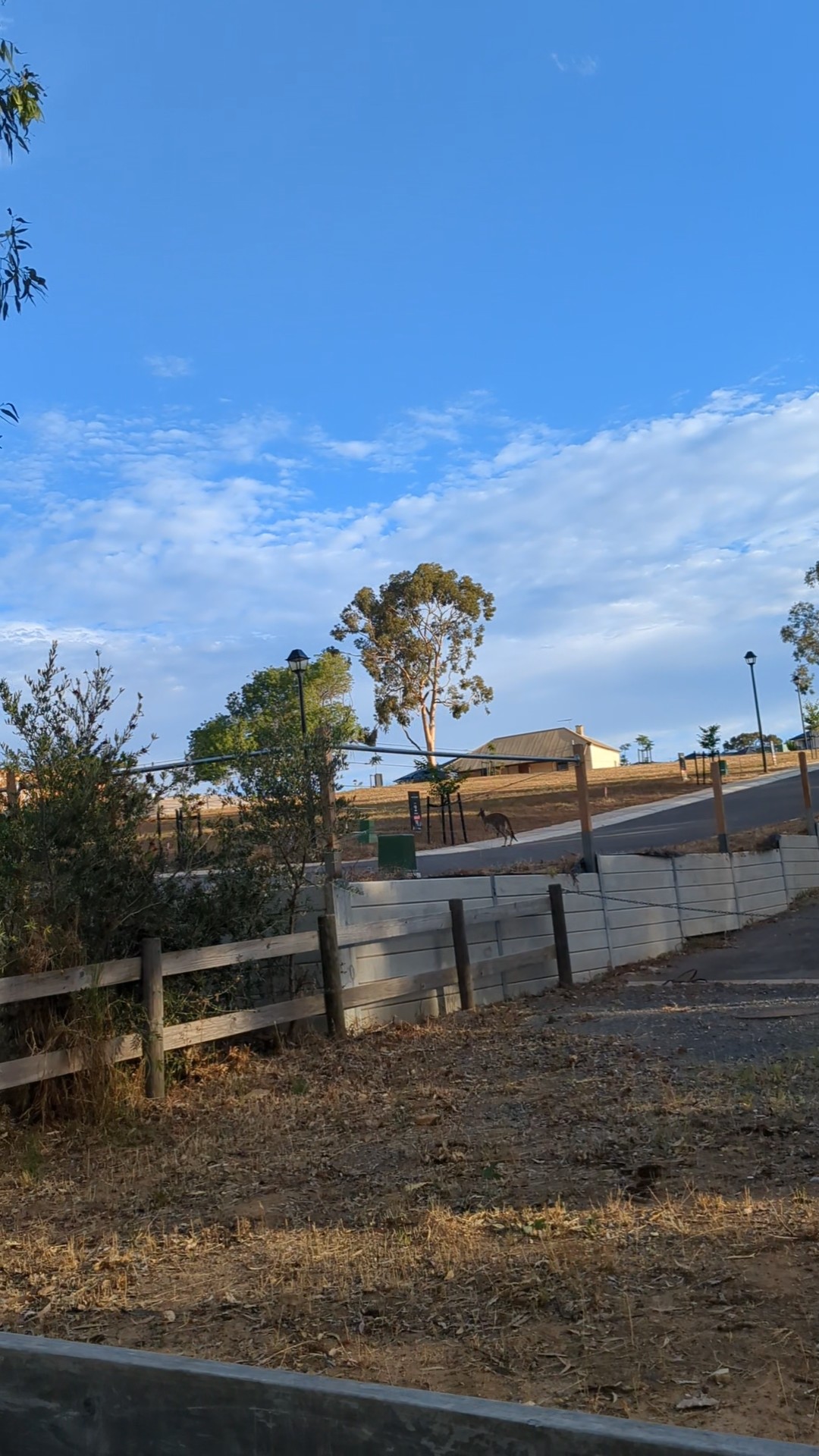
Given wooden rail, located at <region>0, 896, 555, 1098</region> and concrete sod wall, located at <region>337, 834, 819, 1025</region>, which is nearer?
wooden rail, located at <region>0, 896, 555, 1098</region>

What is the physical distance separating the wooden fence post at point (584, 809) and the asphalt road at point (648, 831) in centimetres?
390

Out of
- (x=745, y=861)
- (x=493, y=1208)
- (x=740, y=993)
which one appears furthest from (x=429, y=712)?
(x=493, y=1208)

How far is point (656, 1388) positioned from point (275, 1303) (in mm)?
1334

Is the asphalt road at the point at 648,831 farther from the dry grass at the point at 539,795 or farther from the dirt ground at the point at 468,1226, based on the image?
the dirt ground at the point at 468,1226

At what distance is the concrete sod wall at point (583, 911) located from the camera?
969 cm

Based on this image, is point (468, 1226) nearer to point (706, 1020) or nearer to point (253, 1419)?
point (253, 1419)

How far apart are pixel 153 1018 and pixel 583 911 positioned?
20.7ft

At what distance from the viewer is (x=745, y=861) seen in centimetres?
1602

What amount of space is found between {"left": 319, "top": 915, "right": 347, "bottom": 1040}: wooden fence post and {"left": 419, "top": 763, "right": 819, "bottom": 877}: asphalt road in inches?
317

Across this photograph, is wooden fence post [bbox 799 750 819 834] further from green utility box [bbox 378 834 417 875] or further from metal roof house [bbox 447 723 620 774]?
metal roof house [bbox 447 723 620 774]

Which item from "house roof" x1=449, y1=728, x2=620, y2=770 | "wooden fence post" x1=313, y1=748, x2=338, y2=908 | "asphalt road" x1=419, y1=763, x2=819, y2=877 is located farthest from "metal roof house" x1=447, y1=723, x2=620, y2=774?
"wooden fence post" x1=313, y1=748, x2=338, y2=908

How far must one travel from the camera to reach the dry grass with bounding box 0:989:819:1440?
331 centimetres

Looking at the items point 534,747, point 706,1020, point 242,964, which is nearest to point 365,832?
point 242,964

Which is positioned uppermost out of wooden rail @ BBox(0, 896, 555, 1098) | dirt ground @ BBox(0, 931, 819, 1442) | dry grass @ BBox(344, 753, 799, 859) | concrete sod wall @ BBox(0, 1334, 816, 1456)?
dry grass @ BBox(344, 753, 799, 859)
